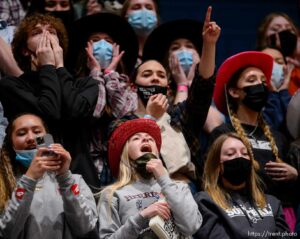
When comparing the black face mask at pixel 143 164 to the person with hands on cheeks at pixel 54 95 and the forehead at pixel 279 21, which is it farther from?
the forehead at pixel 279 21

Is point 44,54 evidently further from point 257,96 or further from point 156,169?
point 257,96

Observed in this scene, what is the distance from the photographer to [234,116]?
20.6 feet

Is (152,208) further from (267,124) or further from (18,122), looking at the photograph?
(267,124)

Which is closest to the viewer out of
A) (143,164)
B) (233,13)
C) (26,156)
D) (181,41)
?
(26,156)

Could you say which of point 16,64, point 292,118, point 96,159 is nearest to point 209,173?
point 96,159

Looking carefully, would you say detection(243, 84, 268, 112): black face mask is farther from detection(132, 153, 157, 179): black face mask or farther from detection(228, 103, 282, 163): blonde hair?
detection(132, 153, 157, 179): black face mask

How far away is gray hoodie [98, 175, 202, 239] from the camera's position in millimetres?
4871

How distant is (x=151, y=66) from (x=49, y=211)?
A: 1591mm

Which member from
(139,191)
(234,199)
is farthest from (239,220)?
(139,191)

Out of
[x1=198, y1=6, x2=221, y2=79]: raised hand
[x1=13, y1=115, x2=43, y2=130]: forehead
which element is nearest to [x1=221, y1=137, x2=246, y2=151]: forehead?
[x1=198, y1=6, x2=221, y2=79]: raised hand

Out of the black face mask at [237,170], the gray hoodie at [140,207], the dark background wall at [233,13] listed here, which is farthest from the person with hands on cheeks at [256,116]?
the dark background wall at [233,13]

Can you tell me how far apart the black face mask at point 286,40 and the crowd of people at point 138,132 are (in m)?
0.39

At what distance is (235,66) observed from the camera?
249 inches

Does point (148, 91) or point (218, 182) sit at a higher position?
point (148, 91)
